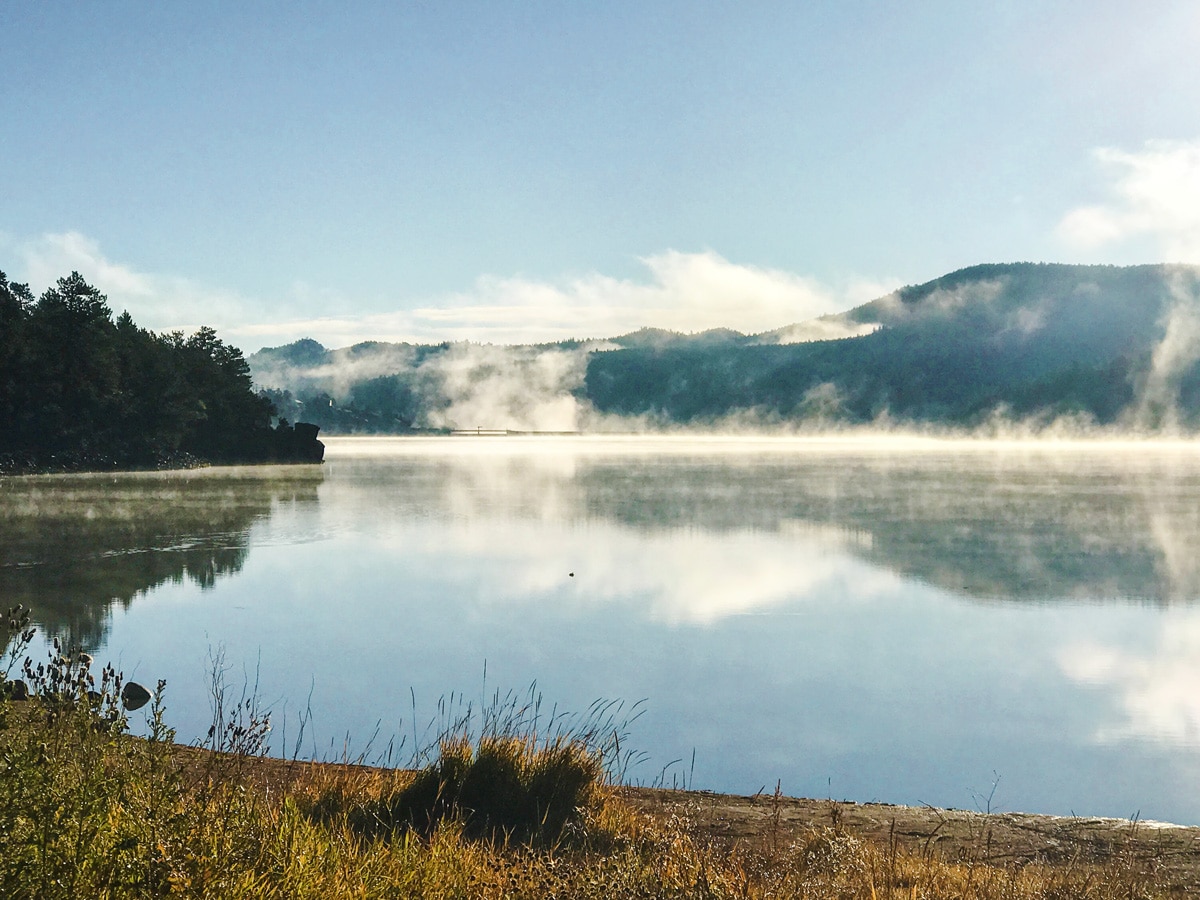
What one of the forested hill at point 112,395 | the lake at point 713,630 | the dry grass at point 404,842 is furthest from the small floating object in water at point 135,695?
the forested hill at point 112,395

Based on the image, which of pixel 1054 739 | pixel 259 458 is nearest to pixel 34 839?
pixel 1054 739

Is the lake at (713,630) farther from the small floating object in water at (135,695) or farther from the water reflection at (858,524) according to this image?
the small floating object in water at (135,695)

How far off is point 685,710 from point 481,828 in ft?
22.1

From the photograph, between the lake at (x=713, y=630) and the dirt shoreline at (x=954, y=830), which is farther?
the lake at (x=713, y=630)

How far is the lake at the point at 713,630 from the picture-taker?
Result: 42.6 ft

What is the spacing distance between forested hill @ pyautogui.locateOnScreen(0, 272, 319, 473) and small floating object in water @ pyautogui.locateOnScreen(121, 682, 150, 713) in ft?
218

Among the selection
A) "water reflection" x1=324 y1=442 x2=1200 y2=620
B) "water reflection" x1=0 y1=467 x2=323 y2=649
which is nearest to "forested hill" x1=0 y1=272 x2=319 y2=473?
"water reflection" x1=0 y1=467 x2=323 y2=649

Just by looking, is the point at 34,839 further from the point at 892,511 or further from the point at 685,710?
the point at 892,511

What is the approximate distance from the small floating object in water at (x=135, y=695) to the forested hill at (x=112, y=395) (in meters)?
66.3

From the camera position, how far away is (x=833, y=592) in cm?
2566

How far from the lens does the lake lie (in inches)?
511

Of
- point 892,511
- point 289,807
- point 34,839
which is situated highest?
point 34,839

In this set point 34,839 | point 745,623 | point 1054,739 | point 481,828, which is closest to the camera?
point 34,839

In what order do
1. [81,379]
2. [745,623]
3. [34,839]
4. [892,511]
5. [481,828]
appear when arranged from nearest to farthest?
1. [34,839]
2. [481,828]
3. [745,623]
4. [892,511]
5. [81,379]
